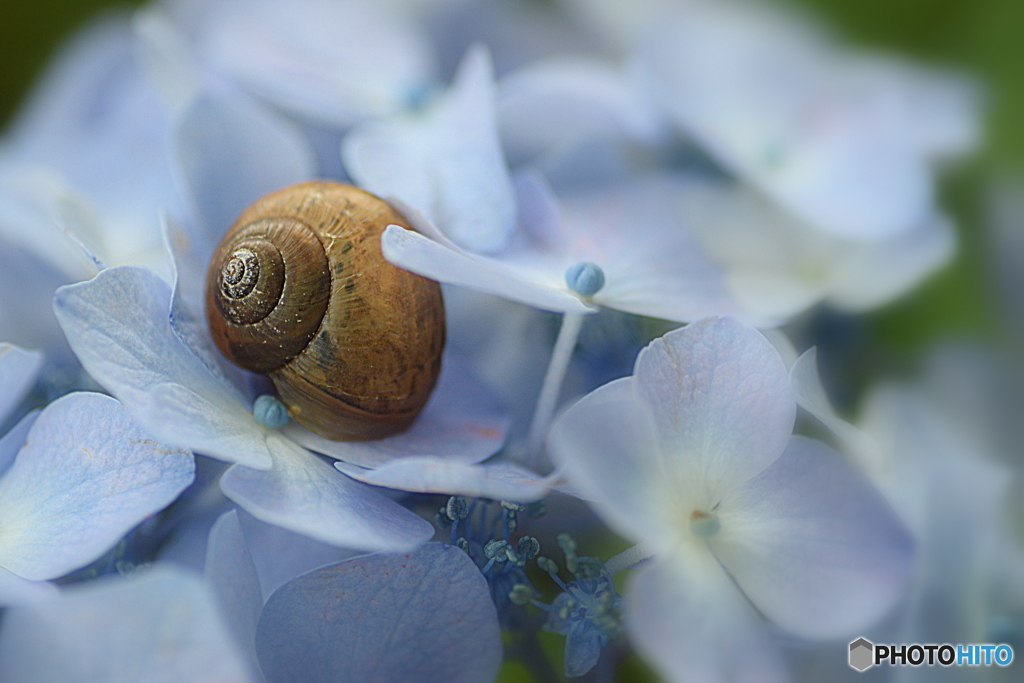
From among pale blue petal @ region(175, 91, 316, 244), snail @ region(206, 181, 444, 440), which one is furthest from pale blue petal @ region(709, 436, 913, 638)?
pale blue petal @ region(175, 91, 316, 244)

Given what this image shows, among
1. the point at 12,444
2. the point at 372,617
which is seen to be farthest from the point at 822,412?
the point at 12,444

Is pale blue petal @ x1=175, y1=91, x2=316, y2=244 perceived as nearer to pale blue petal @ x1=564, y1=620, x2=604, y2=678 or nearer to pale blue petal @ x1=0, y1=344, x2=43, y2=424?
pale blue petal @ x1=0, y1=344, x2=43, y2=424

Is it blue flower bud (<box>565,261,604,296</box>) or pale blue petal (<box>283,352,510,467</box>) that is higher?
blue flower bud (<box>565,261,604,296</box>)

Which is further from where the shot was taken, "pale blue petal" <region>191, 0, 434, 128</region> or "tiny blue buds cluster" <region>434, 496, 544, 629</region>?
"pale blue petal" <region>191, 0, 434, 128</region>

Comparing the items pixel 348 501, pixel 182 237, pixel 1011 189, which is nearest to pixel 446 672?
pixel 348 501

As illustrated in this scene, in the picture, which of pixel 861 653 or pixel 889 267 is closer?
pixel 861 653

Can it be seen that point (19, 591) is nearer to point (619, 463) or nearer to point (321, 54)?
point (619, 463)
